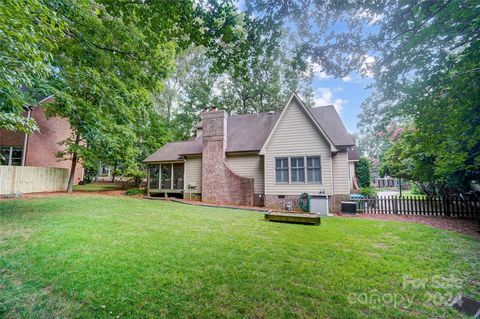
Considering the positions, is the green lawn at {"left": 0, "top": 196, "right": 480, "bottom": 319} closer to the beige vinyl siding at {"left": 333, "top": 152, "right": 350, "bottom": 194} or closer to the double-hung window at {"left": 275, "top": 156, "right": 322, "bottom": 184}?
the beige vinyl siding at {"left": 333, "top": 152, "right": 350, "bottom": 194}

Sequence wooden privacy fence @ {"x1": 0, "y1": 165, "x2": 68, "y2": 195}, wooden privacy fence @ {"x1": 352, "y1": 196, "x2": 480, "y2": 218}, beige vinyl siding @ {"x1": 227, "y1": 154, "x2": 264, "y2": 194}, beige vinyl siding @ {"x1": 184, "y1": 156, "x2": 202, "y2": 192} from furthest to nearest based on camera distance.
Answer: beige vinyl siding @ {"x1": 184, "y1": 156, "x2": 202, "y2": 192} → beige vinyl siding @ {"x1": 227, "y1": 154, "x2": 264, "y2": 194} → wooden privacy fence @ {"x1": 0, "y1": 165, "x2": 68, "y2": 195} → wooden privacy fence @ {"x1": 352, "y1": 196, "x2": 480, "y2": 218}

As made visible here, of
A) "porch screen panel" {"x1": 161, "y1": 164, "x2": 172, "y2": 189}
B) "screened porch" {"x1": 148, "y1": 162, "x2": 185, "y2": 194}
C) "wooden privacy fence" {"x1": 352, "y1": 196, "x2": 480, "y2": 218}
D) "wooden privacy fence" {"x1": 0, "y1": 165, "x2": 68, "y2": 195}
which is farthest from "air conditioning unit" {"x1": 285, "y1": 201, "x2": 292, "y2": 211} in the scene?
"wooden privacy fence" {"x1": 0, "y1": 165, "x2": 68, "y2": 195}

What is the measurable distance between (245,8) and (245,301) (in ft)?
16.8

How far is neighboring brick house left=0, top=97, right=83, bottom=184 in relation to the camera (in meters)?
19.0

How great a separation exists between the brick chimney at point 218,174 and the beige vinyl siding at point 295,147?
72.1 inches

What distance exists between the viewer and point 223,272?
3.98 meters

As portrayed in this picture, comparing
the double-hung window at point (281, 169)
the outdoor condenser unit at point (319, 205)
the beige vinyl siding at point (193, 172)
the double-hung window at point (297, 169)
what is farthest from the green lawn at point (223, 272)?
the beige vinyl siding at point (193, 172)

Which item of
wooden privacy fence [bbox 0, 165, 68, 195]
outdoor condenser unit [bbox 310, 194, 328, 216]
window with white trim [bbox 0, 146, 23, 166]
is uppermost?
window with white trim [bbox 0, 146, 23, 166]

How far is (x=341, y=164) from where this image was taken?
42.5ft

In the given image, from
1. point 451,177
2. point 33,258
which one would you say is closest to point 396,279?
point 33,258

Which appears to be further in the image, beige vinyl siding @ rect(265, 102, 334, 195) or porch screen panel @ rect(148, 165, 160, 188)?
porch screen panel @ rect(148, 165, 160, 188)

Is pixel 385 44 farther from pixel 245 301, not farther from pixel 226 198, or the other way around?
pixel 226 198

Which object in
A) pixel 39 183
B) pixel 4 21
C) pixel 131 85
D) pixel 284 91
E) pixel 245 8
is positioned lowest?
pixel 39 183

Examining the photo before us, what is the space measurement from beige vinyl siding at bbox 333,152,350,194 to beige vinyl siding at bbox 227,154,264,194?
479 centimetres
